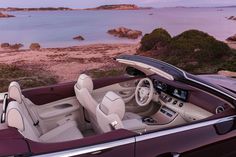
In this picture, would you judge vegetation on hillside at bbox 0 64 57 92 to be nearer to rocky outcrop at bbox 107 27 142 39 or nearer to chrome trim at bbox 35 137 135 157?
chrome trim at bbox 35 137 135 157

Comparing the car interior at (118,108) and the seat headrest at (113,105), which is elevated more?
the seat headrest at (113,105)

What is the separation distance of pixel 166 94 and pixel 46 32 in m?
31.2

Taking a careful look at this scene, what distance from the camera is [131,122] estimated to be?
178 inches

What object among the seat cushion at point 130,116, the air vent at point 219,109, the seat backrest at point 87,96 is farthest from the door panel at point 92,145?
the seat cushion at point 130,116

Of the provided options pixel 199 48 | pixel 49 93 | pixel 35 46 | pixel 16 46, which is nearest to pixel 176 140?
pixel 49 93

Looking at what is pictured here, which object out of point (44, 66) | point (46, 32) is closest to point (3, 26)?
point (46, 32)

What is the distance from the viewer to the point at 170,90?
4.95 metres

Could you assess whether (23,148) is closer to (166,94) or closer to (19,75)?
(166,94)

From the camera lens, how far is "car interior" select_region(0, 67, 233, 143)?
145 inches

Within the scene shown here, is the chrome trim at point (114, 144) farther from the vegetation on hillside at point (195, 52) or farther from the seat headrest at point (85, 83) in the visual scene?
the vegetation on hillside at point (195, 52)

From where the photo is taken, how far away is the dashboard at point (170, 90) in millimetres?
4637

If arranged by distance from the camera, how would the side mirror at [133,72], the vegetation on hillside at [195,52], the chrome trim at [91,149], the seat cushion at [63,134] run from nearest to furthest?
1. the chrome trim at [91,149]
2. the seat cushion at [63,134]
3. the side mirror at [133,72]
4. the vegetation on hillside at [195,52]

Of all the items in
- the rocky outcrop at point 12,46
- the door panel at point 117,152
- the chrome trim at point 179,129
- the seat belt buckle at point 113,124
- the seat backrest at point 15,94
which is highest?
the seat backrest at point 15,94

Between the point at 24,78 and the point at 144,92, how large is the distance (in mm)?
7902
